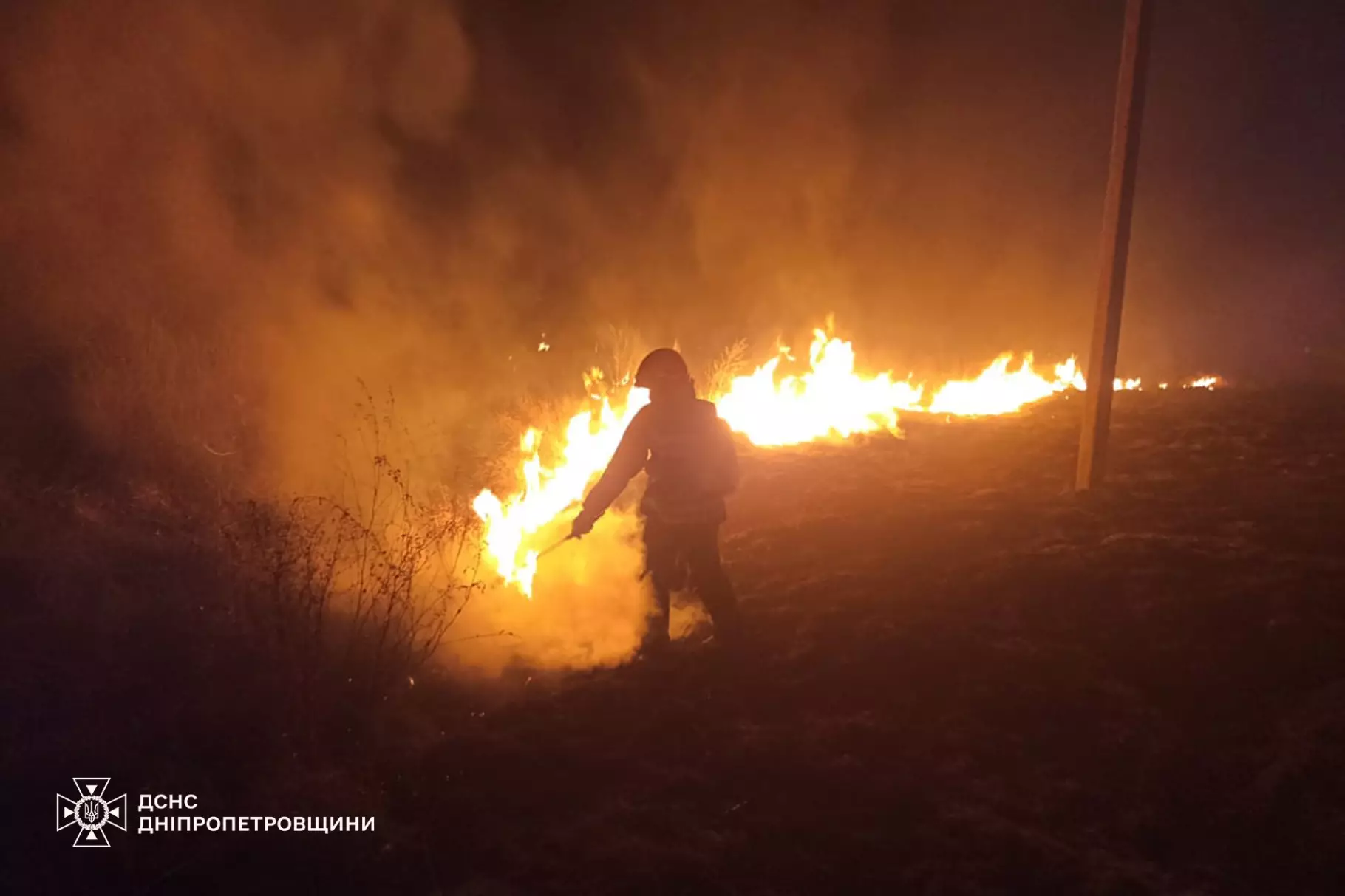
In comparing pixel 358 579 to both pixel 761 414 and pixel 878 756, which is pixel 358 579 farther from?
pixel 761 414

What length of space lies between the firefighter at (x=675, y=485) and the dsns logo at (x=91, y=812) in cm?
252

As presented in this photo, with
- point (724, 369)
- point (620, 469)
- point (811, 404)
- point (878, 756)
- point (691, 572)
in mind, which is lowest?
point (878, 756)

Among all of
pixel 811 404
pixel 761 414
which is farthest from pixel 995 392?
pixel 761 414

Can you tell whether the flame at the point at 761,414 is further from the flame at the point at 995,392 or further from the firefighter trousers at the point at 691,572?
the firefighter trousers at the point at 691,572

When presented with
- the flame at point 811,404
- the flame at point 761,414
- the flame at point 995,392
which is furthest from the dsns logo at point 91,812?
the flame at point 995,392

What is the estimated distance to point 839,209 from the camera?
47.3 feet

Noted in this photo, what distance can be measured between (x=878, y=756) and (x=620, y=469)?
2184mm

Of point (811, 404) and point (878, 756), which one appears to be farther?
point (811, 404)

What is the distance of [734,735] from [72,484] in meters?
5.27

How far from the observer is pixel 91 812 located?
11.3 feet

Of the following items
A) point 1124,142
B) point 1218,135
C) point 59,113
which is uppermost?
point 1218,135

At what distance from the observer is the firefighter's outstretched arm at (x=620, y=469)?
4.96m

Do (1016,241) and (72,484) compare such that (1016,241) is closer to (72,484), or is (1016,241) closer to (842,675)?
(842,675)

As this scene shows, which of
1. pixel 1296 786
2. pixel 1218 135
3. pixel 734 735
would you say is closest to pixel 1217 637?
pixel 1296 786
